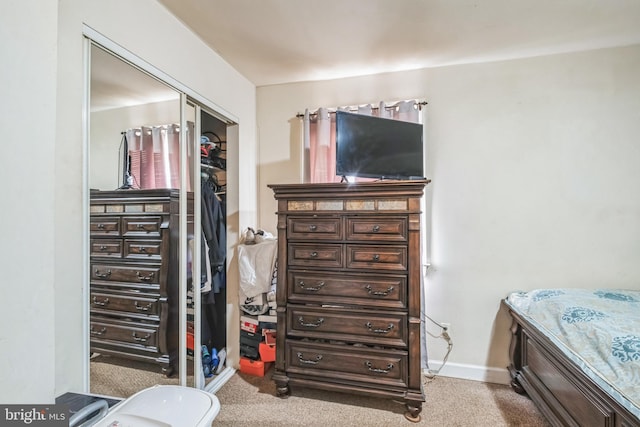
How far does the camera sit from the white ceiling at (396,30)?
171cm

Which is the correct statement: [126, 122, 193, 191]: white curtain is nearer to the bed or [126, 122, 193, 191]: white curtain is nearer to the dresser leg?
the dresser leg

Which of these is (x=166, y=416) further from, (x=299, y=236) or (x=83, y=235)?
(x=299, y=236)

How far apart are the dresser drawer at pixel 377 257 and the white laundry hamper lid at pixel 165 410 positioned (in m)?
1.14

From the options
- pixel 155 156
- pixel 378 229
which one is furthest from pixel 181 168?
pixel 378 229

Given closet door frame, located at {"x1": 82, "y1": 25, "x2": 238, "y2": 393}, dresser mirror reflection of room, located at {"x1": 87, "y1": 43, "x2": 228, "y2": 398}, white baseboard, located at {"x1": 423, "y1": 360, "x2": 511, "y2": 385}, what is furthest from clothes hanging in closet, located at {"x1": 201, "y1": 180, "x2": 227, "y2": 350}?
white baseboard, located at {"x1": 423, "y1": 360, "x2": 511, "y2": 385}

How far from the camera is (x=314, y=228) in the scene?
78.6 inches

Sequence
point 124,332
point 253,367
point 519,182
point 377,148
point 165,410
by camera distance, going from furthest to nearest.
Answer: point 253,367 < point 519,182 < point 377,148 < point 124,332 < point 165,410

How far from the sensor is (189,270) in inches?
77.2

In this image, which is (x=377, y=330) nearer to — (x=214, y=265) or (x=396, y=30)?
(x=214, y=265)

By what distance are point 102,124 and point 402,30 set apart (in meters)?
1.84

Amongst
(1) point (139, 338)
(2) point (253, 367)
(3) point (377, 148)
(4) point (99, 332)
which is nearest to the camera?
(4) point (99, 332)

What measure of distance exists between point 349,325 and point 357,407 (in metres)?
0.56

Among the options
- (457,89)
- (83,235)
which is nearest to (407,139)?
Answer: (457,89)

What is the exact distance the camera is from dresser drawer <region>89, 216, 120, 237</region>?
132cm
